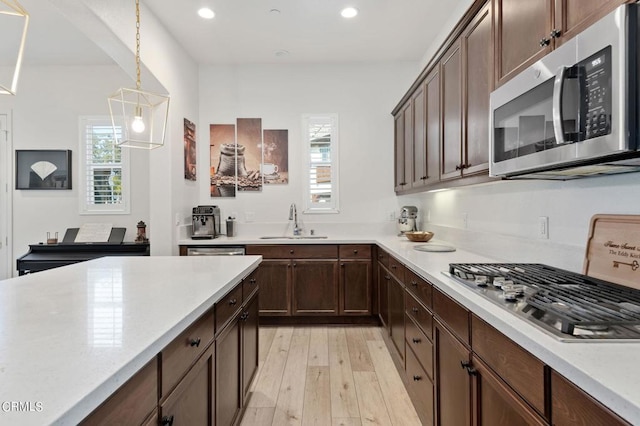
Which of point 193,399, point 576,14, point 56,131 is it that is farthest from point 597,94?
point 56,131

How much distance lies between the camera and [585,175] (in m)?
1.50

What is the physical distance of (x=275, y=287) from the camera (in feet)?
12.1

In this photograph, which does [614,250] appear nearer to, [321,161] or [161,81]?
[321,161]

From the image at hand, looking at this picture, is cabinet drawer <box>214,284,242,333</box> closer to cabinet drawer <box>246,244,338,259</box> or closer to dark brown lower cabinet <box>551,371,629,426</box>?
dark brown lower cabinet <box>551,371,629,426</box>

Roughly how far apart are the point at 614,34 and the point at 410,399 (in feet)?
7.18

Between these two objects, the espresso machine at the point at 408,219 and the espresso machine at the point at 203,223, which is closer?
the espresso machine at the point at 203,223

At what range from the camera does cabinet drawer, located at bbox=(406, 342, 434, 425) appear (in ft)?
5.90

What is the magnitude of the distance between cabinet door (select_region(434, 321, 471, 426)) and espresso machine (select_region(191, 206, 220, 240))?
2.80 m

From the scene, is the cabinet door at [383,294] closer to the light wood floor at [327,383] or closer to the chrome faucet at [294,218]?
the light wood floor at [327,383]

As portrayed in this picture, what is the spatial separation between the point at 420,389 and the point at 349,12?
312 centimetres

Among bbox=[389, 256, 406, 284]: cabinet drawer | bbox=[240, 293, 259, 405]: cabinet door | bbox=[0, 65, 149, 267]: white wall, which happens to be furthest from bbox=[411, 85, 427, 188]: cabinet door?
bbox=[0, 65, 149, 267]: white wall

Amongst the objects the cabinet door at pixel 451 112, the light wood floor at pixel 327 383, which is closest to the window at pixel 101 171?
the light wood floor at pixel 327 383

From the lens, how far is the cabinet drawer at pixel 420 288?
5.98 feet

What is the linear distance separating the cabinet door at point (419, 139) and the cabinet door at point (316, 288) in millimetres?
1247
